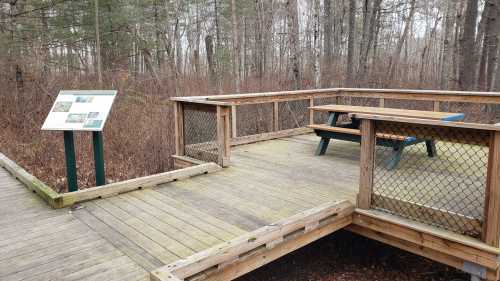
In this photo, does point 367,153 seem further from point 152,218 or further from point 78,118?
point 78,118

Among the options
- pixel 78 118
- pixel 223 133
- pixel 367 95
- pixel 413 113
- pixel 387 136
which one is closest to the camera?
pixel 78 118

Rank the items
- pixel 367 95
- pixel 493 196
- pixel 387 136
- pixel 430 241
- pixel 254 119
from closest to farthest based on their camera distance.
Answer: pixel 493 196 < pixel 430 241 < pixel 387 136 < pixel 367 95 < pixel 254 119

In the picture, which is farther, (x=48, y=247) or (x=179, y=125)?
(x=179, y=125)

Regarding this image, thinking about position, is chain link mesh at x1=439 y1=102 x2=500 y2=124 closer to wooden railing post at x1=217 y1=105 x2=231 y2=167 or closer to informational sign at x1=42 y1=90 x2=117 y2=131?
wooden railing post at x1=217 y1=105 x2=231 y2=167

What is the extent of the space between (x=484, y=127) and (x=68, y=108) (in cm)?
393

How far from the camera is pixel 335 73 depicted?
11.2 m

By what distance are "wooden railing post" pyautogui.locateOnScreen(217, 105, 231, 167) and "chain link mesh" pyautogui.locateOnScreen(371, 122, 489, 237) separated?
189 cm

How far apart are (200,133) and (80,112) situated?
180 cm

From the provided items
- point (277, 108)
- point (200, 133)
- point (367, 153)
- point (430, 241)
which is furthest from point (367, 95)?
point (430, 241)

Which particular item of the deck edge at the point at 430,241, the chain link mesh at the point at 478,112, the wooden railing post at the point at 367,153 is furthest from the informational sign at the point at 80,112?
the chain link mesh at the point at 478,112

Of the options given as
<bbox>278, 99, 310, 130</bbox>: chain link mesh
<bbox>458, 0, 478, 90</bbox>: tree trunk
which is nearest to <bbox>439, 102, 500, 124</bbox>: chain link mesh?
<bbox>458, 0, 478, 90</bbox>: tree trunk

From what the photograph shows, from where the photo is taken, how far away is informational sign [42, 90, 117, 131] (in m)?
4.23

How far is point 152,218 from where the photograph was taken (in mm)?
3699

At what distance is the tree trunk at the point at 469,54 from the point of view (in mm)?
11016
